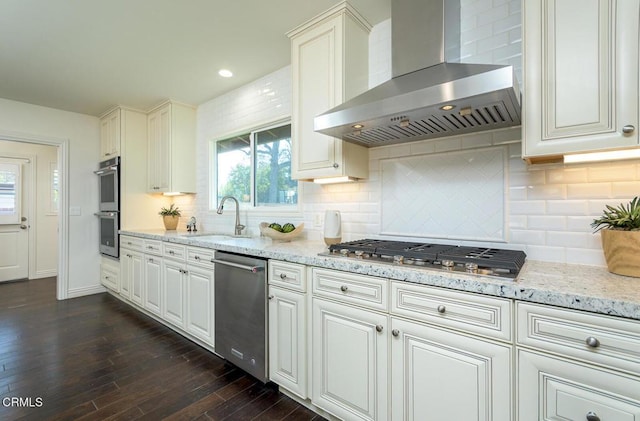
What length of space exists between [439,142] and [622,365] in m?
1.33

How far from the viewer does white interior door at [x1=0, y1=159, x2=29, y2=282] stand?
493cm

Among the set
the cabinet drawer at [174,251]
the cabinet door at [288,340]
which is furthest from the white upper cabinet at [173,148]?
the cabinet door at [288,340]

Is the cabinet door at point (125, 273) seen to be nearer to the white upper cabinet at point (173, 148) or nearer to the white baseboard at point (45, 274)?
the white upper cabinet at point (173, 148)

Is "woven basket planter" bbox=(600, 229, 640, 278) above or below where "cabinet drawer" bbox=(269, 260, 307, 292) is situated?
above

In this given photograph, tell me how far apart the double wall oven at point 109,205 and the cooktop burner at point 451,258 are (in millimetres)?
3439

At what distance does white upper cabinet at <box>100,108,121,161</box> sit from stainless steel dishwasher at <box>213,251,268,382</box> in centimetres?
284

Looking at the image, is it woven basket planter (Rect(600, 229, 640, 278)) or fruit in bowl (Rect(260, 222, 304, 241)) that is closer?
woven basket planter (Rect(600, 229, 640, 278))

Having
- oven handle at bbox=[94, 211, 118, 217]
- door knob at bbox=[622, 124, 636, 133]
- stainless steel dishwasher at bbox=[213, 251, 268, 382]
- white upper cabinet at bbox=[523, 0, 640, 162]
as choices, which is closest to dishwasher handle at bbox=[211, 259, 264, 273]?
stainless steel dishwasher at bbox=[213, 251, 268, 382]

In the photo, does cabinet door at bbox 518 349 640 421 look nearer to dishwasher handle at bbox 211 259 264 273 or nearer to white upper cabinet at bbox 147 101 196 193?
dishwasher handle at bbox 211 259 264 273

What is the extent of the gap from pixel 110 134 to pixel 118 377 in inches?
131

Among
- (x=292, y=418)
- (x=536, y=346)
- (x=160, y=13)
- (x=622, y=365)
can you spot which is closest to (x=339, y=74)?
(x=160, y=13)

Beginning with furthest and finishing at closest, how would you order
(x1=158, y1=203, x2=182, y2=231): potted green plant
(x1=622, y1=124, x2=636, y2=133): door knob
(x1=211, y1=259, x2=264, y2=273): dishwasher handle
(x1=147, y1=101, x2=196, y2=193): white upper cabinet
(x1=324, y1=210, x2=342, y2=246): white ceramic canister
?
(x1=158, y1=203, x2=182, y2=231): potted green plant < (x1=147, y1=101, x2=196, y2=193): white upper cabinet < (x1=324, y1=210, x2=342, y2=246): white ceramic canister < (x1=211, y1=259, x2=264, y2=273): dishwasher handle < (x1=622, y1=124, x2=636, y2=133): door knob

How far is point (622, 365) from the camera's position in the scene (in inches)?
35.7

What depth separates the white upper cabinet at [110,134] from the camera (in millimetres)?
3986
